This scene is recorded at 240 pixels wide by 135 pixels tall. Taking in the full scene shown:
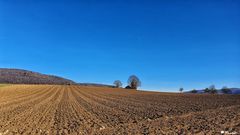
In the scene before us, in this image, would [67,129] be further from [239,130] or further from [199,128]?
[239,130]

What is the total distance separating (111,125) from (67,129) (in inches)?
120

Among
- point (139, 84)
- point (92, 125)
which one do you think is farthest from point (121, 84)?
point (92, 125)

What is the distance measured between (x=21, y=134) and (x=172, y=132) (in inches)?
343

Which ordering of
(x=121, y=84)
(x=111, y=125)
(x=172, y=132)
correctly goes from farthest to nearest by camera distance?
(x=121, y=84), (x=111, y=125), (x=172, y=132)

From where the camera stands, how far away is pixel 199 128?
44.0ft

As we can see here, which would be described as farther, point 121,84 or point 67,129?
point 121,84

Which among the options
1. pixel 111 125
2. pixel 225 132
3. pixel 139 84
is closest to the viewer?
pixel 225 132

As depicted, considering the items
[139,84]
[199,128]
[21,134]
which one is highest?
[139,84]

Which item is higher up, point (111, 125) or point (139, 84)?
point (139, 84)

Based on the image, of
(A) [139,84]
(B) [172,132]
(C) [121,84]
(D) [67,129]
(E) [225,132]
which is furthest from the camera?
(C) [121,84]

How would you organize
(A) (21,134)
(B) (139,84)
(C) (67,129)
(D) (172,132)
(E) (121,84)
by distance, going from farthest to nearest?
1. (E) (121,84)
2. (B) (139,84)
3. (C) (67,129)
4. (A) (21,134)
5. (D) (172,132)

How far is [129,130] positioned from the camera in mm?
14094

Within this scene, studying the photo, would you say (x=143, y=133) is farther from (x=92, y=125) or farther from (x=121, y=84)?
(x=121, y=84)

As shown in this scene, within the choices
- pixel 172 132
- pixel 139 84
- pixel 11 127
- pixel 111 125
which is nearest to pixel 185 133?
pixel 172 132
